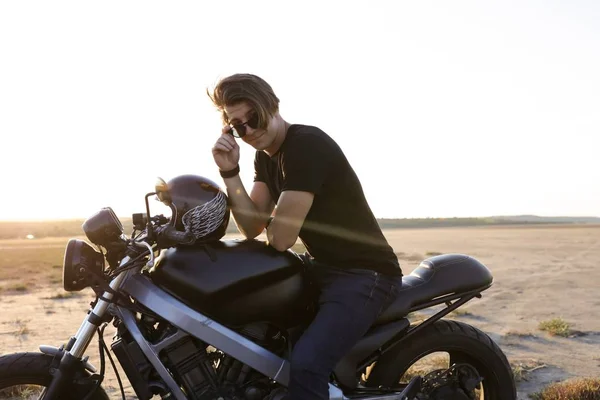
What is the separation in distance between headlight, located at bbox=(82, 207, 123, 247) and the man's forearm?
0.67 m

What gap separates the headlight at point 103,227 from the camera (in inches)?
126

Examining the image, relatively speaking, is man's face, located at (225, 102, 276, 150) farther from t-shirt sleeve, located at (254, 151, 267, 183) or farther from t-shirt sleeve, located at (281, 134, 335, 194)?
t-shirt sleeve, located at (254, 151, 267, 183)

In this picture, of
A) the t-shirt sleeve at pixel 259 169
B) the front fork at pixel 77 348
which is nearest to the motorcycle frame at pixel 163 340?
the front fork at pixel 77 348

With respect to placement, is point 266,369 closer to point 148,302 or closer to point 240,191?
point 148,302

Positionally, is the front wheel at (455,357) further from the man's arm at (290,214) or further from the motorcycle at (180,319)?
the man's arm at (290,214)

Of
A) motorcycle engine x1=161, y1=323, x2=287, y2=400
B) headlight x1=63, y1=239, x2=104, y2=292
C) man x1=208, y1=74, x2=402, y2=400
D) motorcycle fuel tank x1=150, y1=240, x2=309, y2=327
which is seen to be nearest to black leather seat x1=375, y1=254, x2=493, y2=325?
man x1=208, y1=74, x2=402, y2=400

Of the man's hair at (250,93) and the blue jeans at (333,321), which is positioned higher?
the man's hair at (250,93)

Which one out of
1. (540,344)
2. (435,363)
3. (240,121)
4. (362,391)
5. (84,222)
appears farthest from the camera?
(540,344)

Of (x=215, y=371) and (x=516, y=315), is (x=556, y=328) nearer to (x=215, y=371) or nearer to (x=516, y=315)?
(x=516, y=315)

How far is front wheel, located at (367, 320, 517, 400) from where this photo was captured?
386cm

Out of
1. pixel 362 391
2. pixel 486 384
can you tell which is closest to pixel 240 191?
pixel 362 391

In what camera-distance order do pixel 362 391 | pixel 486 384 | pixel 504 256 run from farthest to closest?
pixel 504 256
pixel 486 384
pixel 362 391

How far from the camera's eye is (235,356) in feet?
10.9

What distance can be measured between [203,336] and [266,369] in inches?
16.5
